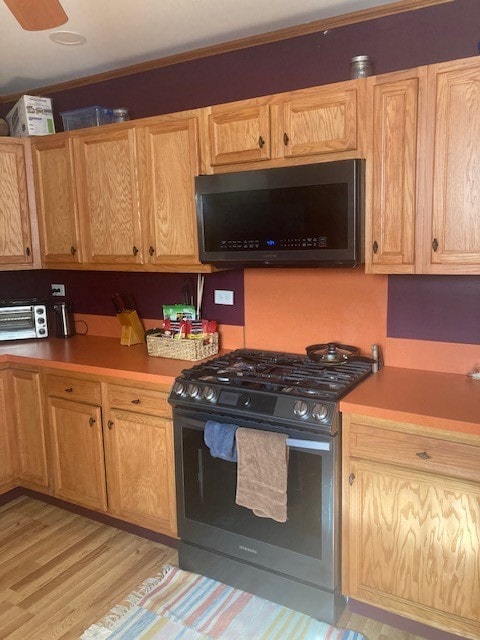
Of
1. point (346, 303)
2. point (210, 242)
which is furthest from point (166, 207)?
point (346, 303)

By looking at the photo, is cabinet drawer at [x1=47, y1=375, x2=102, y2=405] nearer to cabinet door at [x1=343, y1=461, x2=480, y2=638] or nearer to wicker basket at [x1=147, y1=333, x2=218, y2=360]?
wicker basket at [x1=147, y1=333, x2=218, y2=360]

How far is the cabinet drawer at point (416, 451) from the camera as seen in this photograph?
5.71ft

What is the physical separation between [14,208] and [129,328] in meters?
1.02

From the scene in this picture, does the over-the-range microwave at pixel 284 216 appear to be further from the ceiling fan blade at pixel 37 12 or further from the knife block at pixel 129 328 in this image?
the ceiling fan blade at pixel 37 12

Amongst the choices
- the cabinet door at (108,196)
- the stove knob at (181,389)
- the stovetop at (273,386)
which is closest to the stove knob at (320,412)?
the stovetop at (273,386)

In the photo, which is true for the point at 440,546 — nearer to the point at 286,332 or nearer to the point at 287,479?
the point at 287,479

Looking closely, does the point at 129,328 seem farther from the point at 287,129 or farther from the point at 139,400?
the point at 287,129

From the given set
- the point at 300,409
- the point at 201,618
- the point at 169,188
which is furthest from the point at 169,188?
the point at 201,618

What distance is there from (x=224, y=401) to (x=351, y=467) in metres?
0.56

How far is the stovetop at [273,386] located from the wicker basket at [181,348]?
126 mm

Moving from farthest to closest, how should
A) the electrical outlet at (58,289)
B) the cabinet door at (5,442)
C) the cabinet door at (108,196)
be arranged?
the electrical outlet at (58,289) < the cabinet door at (5,442) < the cabinet door at (108,196)

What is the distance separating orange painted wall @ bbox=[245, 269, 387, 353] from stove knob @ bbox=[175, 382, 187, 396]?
0.64 m

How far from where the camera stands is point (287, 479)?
202 centimetres

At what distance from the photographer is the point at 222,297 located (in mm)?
2861
